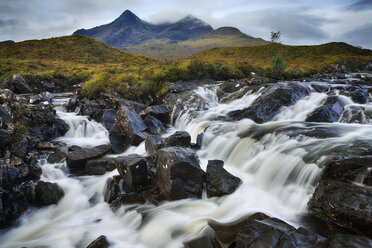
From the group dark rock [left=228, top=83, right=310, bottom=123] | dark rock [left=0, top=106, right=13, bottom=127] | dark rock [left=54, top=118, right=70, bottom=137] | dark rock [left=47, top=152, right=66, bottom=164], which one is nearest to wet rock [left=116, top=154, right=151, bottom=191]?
dark rock [left=47, top=152, right=66, bottom=164]

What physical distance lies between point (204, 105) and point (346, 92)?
8.54m

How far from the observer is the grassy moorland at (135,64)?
68.5ft

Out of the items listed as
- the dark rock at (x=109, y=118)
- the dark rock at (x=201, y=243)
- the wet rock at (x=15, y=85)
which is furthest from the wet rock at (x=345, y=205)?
the wet rock at (x=15, y=85)

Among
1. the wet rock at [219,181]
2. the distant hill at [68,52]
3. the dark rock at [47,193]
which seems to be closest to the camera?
the wet rock at [219,181]

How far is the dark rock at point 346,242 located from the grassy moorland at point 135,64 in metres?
16.5

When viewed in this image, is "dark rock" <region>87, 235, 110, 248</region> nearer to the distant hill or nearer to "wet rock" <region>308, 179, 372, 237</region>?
"wet rock" <region>308, 179, 372, 237</region>

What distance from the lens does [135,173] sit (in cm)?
749

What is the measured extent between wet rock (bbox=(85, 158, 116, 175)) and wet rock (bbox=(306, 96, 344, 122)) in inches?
379

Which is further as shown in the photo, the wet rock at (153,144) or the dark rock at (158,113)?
the dark rock at (158,113)

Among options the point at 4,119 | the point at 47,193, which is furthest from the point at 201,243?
the point at 4,119

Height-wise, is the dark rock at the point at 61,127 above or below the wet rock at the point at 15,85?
below

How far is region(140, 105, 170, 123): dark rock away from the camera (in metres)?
14.2

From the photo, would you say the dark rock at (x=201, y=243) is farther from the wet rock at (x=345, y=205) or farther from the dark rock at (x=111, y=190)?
the dark rock at (x=111, y=190)

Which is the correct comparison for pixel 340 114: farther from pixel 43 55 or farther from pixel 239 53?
pixel 43 55
